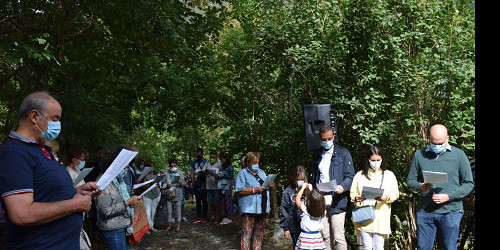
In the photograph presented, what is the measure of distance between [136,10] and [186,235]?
5890 millimetres

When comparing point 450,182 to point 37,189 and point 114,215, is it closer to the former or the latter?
point 114,215

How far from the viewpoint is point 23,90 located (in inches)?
354

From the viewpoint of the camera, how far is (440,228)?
500 cm

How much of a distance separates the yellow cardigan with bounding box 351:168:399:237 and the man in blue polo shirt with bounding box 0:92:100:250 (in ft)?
12.7

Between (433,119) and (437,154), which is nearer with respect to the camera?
(437,154)

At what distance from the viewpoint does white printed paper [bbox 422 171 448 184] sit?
463 cm

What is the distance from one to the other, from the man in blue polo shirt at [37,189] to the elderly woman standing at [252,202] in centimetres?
437

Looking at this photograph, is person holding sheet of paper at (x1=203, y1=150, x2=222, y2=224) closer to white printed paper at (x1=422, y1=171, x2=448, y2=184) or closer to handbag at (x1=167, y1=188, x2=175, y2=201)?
handbag at (x1=167, y1=188, x2=175, y2=201)

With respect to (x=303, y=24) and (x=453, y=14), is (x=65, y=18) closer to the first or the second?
(x=303, y=24)

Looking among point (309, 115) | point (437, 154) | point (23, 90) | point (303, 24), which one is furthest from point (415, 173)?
point (23, 90)

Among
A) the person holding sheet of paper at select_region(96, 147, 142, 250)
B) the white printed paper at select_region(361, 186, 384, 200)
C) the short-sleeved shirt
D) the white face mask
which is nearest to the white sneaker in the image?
the short-sleeved shirt

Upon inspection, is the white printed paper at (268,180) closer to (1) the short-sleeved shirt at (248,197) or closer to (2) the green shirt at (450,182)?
(1) the short-sleeved shirt at (248,197)

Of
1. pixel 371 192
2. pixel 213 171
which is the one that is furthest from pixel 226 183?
pixel 371 192

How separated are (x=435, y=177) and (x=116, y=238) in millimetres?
3779
